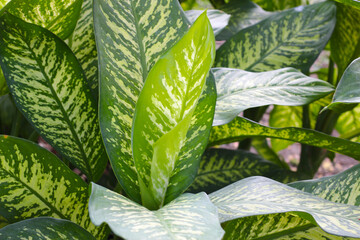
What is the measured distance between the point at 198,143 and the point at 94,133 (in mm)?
189

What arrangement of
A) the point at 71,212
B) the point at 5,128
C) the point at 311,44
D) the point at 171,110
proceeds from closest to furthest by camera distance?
the point at 171,110 → the point at 71,212 → the point at 311,44 → the point at 5,128

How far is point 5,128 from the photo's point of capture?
1.04 m

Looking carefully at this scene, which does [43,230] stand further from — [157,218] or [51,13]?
[51,13]

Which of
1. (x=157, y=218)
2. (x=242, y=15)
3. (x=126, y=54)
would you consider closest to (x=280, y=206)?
(x=157, y=218)

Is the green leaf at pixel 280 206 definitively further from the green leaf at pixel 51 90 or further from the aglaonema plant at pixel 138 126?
the green leaf at pixel 51 90

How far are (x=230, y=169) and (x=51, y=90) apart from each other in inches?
16.8

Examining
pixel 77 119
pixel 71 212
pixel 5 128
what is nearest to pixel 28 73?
pixel 77 119

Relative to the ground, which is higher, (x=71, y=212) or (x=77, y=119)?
(x=77, y=119)

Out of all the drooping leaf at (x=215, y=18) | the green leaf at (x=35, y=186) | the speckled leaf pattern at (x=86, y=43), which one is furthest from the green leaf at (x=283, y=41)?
the green leaf at (x=35, y=186)

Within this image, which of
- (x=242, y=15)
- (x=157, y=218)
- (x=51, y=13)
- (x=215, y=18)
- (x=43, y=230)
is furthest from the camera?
(x=242, y=15)

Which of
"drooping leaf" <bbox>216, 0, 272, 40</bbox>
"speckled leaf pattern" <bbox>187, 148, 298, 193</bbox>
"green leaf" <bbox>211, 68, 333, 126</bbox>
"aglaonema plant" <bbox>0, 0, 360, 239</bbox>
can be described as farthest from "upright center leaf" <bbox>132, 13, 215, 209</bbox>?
"drooping leaf" <bbox>216, 0, 272, 40</bbox>

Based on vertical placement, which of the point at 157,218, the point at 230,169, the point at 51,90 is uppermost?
the point at 51,90

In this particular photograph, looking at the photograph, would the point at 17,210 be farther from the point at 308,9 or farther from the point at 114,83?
the point at 308,9

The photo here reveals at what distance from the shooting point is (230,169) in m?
0.82
